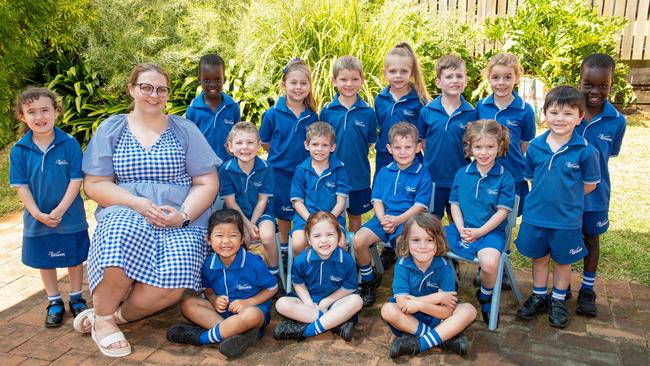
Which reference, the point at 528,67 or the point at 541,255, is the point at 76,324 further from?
the point at 528,67

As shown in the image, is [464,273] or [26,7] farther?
[26,7]

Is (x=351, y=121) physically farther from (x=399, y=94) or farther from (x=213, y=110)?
(x=213, y=110)

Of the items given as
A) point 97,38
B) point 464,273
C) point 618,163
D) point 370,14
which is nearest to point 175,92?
point 97,38

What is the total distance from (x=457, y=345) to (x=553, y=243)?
0.86 meters

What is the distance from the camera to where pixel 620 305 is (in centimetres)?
349

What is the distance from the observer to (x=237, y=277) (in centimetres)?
319

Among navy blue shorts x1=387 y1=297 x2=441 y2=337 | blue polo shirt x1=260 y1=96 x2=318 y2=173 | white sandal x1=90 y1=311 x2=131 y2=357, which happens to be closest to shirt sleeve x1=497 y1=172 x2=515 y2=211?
navy blue shorts x1=387 y1=297 x2=441 y2=337

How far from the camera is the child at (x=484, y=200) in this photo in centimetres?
330

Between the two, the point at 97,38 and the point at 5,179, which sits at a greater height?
the point at 97,38

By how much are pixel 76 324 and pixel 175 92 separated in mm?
5092

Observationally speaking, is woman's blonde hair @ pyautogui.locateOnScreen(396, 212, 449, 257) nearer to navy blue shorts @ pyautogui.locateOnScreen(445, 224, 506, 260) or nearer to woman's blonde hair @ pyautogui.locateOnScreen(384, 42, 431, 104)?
navy blue shorts @ pyautogui.locateOnScreen(445, 224, 506, 260)

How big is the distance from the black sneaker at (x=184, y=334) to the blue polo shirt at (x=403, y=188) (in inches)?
55.5

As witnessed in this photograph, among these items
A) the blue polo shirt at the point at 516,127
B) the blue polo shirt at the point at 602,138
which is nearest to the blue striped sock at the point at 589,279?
the blue polo shirt at the point at 602,138

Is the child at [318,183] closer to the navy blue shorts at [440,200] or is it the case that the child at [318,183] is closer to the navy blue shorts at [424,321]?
the navy blue shorts at [440,200]
